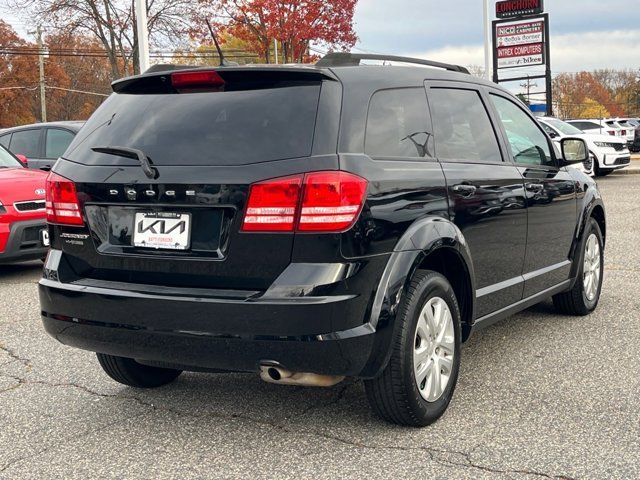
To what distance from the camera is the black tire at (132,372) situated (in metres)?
4.23

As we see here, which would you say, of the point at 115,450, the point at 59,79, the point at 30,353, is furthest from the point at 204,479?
the point at 59,79

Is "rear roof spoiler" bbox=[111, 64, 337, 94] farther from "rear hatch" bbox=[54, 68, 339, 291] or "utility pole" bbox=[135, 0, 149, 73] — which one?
"utility pole" bbox=[135, 0, 149, 73]

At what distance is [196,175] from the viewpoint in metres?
3.31

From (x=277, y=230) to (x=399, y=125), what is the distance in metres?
0.96

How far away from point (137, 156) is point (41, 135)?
9.24 metres

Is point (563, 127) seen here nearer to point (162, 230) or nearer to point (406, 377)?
point (406, 377)

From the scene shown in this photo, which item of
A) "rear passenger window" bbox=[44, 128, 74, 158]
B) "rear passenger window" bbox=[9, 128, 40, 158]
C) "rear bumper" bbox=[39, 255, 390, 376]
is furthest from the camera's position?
"rear passenger window" bbox=[9, 128, 40, 158]

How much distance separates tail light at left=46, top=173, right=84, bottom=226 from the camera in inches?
143

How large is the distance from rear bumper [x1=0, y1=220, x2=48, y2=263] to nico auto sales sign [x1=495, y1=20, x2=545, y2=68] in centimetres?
2360

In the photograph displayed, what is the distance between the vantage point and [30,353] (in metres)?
5.24

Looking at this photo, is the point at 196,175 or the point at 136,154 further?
the point at 136,154

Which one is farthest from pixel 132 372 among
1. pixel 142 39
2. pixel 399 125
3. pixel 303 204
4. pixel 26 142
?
pixel 142 39

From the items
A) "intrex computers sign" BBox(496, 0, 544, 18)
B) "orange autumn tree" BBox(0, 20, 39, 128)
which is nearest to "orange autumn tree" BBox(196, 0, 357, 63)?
"intrex computers sign" BBox(496, 0, 544, 18)

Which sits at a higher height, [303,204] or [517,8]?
[517,8]
